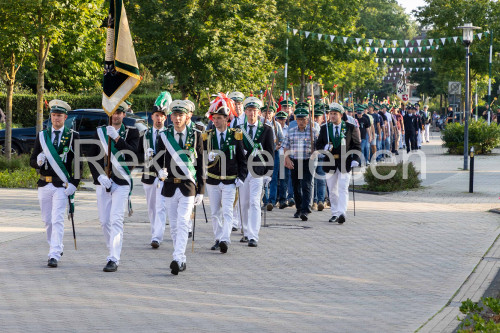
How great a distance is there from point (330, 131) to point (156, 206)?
13.2ft

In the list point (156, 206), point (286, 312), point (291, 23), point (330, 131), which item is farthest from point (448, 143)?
point (286, 312)

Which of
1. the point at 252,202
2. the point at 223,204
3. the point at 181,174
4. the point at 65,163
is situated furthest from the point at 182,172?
the point at 252,202

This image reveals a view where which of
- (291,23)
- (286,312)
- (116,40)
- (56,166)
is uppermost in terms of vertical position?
(291,23)

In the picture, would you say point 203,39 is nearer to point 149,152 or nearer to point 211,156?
point 211,156

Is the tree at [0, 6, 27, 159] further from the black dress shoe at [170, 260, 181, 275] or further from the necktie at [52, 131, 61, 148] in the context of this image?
the black dress shoe at [170, 260, 181, 275]

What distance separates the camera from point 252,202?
11.3 m

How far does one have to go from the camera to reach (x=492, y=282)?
354 inches

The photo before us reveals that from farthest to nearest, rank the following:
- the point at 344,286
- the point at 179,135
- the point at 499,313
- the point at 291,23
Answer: the point at 291,23 → the point at 179,135 → the point at 344,286 → the point at 499,313

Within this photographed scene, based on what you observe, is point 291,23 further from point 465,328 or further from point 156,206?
point 465,328

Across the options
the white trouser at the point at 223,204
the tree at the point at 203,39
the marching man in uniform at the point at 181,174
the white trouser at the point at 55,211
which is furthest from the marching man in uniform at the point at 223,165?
the tree at the point at 203,39

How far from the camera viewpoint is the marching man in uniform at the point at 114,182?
373 inches

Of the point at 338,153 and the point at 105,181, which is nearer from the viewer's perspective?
the point at 105,181

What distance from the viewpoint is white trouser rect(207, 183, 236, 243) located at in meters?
10.6

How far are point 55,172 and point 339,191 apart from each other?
561cm
